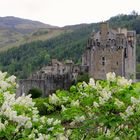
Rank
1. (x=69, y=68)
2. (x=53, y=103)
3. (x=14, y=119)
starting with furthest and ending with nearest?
1. (x=69, y=68)
2. (x=53, y=103)
3. (x=14, y=119)

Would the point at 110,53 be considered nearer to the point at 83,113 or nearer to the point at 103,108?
the point at 83,113

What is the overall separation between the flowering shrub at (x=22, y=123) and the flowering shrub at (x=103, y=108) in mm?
678

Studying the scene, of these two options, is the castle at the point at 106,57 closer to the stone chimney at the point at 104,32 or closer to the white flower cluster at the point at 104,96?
the stone chimney at the point at 104,32

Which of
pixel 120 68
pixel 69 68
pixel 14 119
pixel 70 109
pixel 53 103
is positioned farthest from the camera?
pixel 69 68

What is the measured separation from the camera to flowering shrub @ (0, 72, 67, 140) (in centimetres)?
1111

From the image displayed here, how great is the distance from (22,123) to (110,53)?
197 ft

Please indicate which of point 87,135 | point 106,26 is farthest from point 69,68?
point 87,135

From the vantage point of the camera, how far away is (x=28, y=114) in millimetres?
11727

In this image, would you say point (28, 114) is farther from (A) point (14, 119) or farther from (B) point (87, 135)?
(B) point (87, 135)

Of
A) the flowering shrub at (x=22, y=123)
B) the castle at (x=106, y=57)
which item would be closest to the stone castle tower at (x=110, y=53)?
the castle at (x=106, y=57)

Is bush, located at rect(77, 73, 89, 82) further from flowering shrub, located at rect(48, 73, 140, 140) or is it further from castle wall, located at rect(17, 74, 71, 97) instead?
flowering shrub, located at rect(48, 73, 140, 140)

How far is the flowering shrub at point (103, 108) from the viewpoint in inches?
477

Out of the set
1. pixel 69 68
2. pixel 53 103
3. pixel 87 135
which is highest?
pixel 53 103

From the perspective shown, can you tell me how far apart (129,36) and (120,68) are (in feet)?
17.8
